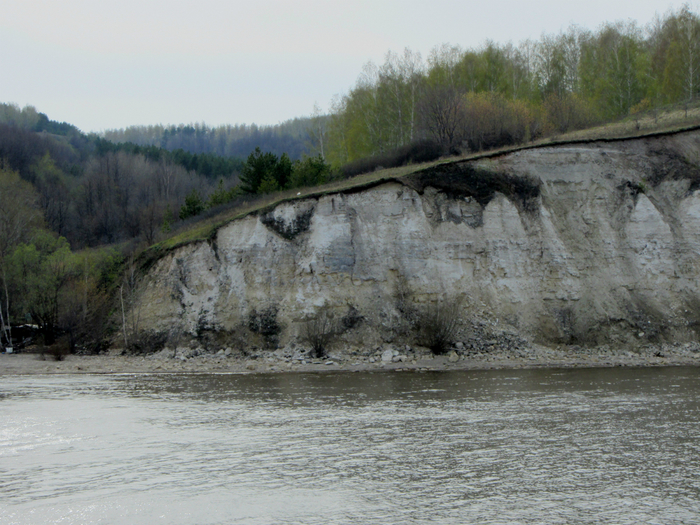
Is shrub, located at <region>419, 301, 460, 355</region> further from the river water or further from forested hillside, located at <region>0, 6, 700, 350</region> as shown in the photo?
forested hillside, located at <region>0, 6, 700, 350</region>

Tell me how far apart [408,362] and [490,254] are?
6906 mm

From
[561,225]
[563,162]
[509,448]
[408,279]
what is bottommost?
[509,448]

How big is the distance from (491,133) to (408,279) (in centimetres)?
1481

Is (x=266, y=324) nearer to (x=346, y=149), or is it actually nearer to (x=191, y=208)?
(x=191, y=208)

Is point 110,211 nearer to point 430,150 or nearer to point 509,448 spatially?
point 430,150

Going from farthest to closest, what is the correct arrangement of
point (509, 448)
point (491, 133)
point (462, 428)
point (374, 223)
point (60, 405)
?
point (491, 133)
point (374, 223)
point (60, 405)
point (462, 428)
point (509, 448)

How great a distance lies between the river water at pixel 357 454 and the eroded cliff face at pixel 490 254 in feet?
26.6

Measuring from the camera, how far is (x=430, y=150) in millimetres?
37875

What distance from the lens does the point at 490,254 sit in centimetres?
2808

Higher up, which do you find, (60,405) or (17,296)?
(17,296)

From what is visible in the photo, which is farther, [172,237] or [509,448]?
[172,237]

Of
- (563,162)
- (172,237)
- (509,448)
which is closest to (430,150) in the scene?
(563,162)

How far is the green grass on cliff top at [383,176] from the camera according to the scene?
2985 centimetres

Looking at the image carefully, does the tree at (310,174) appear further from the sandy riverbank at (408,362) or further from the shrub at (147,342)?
the sandy riverbank at (408,362)
